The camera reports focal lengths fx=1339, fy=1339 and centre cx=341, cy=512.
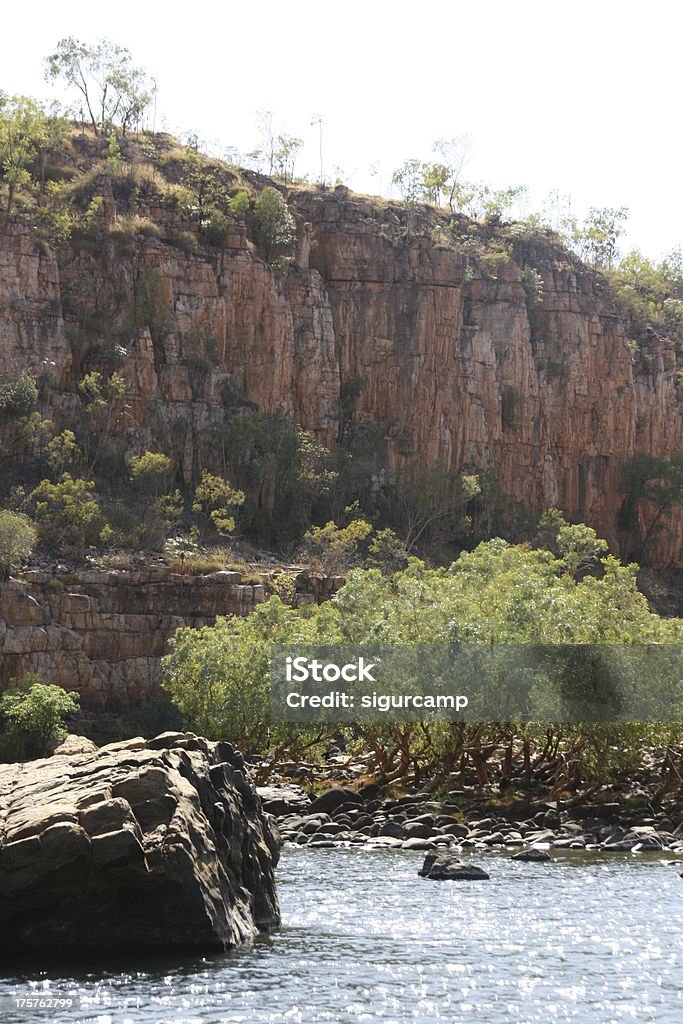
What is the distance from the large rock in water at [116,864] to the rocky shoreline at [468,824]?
16003 mm

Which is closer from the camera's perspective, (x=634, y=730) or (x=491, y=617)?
(x=634, y=730)

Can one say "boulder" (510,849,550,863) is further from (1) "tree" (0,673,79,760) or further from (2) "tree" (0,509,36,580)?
(2) "tree" (0,509,36,580)

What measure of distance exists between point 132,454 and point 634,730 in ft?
161

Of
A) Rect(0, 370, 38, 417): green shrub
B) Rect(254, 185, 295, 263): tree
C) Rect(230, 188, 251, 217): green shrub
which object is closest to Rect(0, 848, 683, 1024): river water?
Rect(0, 370, 38, 417): green shrub

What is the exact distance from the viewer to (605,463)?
106250mm

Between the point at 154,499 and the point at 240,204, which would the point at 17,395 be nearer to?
the point at 154,499

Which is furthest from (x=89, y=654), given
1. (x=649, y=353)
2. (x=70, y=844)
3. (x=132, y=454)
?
(x=649, y=353)

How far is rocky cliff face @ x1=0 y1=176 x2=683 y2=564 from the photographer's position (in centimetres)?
8706

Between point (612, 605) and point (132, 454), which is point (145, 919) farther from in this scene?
point (132, 454)

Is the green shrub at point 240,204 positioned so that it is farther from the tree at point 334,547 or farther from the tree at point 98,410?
the tree at point 334,547

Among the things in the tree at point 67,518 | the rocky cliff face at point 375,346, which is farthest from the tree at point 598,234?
the tree at point 67,518

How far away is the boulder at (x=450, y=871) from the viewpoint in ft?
109

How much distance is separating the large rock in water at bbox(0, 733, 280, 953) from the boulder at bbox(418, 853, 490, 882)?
30.9ft

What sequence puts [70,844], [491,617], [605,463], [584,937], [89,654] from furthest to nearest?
[605,463], [89,654], [491,617], [584,937], [70,844]
